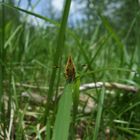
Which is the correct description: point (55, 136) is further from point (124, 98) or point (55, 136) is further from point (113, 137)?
point (124, 98)

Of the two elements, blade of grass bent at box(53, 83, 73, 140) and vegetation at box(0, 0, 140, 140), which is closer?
blade of grass bent at box(53, 83, 73, 140)

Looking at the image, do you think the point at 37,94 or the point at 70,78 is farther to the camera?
the point at 37,94

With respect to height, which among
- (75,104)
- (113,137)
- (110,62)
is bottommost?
(113,137)

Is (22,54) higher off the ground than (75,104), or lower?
higher

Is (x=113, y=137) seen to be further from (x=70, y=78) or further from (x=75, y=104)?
(x=70, y=78)

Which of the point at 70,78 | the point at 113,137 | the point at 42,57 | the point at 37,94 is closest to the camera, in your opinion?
the point at 70,78

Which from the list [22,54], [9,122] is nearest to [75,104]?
[9,122]

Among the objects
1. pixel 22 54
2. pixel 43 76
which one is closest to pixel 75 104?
pixel 43 76

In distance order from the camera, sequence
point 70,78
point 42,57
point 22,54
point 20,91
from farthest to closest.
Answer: point 42,57 < point 22,54 < point 20,91 < point 70,78

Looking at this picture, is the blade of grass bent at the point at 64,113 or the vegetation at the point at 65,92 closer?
the blade of grass bent at the point at 64,113
